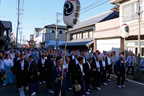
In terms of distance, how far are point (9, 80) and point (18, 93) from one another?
1.92 metres

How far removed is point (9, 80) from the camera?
7438 millimetres

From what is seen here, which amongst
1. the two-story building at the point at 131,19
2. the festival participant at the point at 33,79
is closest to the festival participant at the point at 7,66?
the festival participant at the point at 33,79

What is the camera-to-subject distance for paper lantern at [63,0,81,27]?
16.9 feet

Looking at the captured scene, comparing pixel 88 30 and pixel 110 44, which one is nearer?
pixel 110 44

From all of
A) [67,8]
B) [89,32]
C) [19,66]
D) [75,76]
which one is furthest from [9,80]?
[89,32]

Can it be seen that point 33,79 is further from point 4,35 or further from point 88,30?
point 4,35

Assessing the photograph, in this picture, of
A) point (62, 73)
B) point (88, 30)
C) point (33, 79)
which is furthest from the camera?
point (88, 30)

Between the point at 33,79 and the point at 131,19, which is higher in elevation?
the point at 131,19

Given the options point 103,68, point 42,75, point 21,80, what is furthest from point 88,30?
point 21,80

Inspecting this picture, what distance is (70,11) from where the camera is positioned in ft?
17.1

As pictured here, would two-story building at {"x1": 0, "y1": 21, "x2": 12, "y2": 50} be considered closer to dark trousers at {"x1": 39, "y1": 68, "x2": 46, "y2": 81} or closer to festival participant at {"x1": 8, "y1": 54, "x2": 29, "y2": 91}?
dark trousers at {"x1": 39, "y1": 68, "x2": 46, "y2": 81}

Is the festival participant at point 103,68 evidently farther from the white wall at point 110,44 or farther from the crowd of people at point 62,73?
the white wall at point 110,44

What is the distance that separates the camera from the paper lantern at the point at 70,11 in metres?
5.14

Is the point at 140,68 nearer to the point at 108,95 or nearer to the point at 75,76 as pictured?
the point at 108,95
